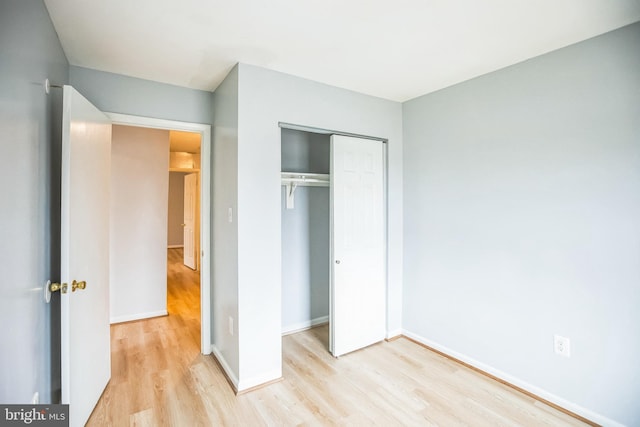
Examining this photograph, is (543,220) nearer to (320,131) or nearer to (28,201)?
(320,131)

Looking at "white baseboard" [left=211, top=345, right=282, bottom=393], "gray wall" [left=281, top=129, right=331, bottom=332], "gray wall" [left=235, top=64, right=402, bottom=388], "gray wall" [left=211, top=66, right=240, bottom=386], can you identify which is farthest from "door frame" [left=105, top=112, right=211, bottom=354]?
"gray wall" [left=281, top=129, right=331, bottom=332]

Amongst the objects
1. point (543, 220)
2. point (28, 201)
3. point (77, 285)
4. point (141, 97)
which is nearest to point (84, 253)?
point (77, 285)

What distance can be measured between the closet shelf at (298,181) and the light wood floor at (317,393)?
1528 mm

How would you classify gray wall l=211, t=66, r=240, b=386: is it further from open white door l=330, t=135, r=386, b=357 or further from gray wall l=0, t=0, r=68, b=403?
gray wall l=0, t=0, r=68, b=403

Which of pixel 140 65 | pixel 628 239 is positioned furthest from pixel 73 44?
pixel 628 239

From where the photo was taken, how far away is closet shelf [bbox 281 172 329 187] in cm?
313

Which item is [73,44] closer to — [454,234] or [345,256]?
[345,256]

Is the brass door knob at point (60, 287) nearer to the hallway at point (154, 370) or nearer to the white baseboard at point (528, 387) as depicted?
the hallway at point (154, 370)

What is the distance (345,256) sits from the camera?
9.36ft

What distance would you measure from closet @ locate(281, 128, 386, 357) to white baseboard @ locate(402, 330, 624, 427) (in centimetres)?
57

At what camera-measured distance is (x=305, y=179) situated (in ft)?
10.6

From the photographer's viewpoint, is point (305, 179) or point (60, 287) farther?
point (305, 179)

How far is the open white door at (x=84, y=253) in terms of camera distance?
64.5 inches

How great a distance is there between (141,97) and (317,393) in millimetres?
2713
